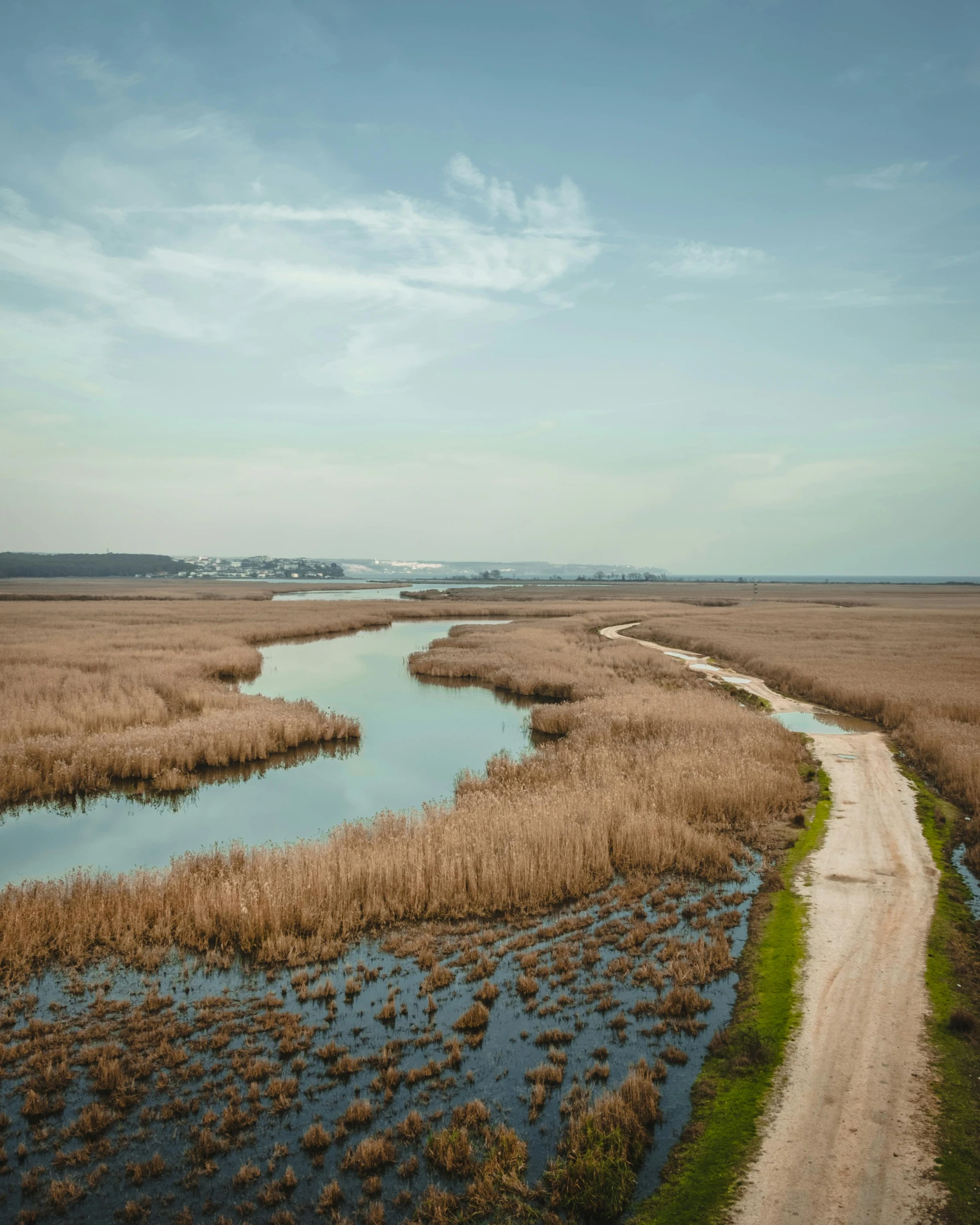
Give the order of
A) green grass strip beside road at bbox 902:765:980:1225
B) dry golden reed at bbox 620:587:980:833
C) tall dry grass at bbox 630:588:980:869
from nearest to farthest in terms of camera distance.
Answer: green grass strip beside road at bbox 902:765:980:1225, tall dry grass at bbox 630:588:980:869, dry golden reed at bbox 620:587:980:833

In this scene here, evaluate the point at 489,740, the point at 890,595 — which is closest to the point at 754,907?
the point at 489,740

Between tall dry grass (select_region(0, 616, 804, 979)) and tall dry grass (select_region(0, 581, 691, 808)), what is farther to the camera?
tall dry grass (select_region(0, 581, 691, 808))

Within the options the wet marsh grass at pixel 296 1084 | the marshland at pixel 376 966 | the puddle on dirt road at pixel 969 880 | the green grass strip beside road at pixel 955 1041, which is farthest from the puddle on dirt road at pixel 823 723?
the wet marsh grass at pixel 296 1084

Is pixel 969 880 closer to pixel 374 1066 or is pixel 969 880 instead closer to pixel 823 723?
pixel 374 1066

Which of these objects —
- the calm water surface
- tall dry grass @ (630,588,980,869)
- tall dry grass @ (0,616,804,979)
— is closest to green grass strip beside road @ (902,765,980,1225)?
tall dry grass @ (630,588,980,869)

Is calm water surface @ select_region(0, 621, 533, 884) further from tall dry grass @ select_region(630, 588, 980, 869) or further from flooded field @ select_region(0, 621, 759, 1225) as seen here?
tall dry grass @ select_region(630, 588, 980, 869)

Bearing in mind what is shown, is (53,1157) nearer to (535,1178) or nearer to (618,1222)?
(535,1178)

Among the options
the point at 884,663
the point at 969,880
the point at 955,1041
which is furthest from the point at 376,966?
the point at 884,663
